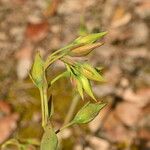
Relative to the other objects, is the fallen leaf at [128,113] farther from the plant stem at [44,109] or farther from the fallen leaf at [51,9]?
the plant stem at [44,109]

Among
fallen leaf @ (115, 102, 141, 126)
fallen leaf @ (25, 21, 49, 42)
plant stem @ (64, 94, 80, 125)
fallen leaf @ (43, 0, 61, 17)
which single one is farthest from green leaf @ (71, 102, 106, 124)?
fallen leaf @ (43, 0, 61, 17)

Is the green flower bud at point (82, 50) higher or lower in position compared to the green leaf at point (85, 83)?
higher

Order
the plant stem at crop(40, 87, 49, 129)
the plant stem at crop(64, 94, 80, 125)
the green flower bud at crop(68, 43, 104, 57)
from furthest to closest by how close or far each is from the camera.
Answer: the plant stem at crop(64, 94, 80, 125) < the plant stem at crop(40, 87, 49, 129) < the green flower bud at crop(68, 43, 104, 57)

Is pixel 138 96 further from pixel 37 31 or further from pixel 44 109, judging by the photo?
pixel 44 109

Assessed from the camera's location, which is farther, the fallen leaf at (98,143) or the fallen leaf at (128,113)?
the fallen leaf at (128,113)

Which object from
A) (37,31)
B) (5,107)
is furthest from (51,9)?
(5,107)

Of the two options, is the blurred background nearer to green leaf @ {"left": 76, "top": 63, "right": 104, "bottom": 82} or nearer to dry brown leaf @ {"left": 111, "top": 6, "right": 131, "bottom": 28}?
dry brown leaf @ {"left": 111, "top": 6, "right": 131, "bottom": 28}

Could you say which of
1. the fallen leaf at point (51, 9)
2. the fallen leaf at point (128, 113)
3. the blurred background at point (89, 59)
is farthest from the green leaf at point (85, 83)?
the fallen leaf at point (51, 9)
